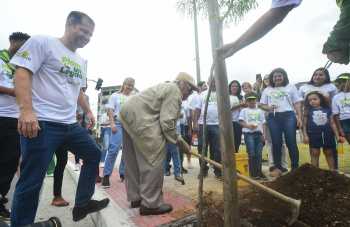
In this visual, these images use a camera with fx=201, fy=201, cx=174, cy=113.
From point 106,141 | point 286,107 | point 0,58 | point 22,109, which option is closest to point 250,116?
point 286,107

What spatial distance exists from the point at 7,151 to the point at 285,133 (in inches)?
169

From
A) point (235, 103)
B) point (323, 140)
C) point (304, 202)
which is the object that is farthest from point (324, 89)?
point (304, 202)

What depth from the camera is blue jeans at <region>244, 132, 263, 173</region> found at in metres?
3.85

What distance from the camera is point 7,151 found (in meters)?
2.39

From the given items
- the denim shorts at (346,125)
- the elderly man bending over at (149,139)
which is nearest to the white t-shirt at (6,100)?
the elderly man bending over at (149,139)

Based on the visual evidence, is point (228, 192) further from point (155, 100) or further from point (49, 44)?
point (49, 44)

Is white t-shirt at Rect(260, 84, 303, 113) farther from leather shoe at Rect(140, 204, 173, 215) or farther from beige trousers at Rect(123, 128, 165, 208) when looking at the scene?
leather shoe at Rect(140, 204, 173, 215)

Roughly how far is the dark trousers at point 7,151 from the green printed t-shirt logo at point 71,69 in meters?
1.15

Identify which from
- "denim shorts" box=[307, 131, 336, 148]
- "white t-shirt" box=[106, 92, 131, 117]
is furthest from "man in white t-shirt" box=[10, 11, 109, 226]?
"denim shorts" box=[307, 131, 336, 148]

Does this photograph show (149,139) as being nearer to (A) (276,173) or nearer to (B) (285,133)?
(B) (285,133)

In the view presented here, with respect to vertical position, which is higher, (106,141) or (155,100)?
(155,100)

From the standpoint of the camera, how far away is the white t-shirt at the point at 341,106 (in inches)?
151

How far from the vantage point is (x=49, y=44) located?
5.94ft

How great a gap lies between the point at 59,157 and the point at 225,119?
7.84 feet
